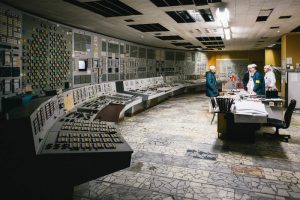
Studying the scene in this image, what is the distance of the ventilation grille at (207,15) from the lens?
4.81m

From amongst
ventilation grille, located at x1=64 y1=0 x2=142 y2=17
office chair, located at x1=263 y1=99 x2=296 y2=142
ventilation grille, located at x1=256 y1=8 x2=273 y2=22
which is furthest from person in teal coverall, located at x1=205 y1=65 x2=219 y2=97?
ventilation grille, located at x1=64 y1=0 x2=142 y2=17

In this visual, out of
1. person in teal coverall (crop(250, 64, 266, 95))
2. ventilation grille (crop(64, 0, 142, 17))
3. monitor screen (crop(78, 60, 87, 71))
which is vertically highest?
ventilation grille (crop(64, 0, 142, 17))

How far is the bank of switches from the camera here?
190cm

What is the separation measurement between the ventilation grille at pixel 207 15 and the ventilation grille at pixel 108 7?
3.98ft

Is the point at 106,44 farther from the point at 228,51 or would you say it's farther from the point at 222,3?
the point at 228,51

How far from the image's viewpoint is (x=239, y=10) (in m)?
4.85

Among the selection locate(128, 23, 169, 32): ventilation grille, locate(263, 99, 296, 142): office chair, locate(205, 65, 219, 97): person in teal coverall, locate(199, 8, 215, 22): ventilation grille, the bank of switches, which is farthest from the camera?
locate(205, 65, 219, 97): person in teal coverall

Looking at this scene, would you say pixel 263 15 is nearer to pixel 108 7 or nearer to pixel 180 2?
pixel 180 2

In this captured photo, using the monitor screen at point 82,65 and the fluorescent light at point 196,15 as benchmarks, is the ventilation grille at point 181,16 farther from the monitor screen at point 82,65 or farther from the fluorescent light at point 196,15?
the monitor screen at point 82,65

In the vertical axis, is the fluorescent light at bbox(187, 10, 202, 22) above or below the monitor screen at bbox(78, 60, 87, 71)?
above

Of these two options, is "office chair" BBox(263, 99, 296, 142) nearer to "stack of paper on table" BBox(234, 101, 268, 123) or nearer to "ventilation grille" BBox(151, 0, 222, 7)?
"stack of paper on table" BBox(234, 101, 268, 123)

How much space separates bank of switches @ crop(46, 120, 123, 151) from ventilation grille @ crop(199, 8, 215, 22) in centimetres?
321

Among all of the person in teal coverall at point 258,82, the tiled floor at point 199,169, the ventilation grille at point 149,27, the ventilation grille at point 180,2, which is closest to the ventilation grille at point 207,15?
the ventilation grille at point 180,2

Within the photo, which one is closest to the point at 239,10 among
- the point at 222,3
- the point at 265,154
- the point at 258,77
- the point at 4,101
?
the point at 222,3
